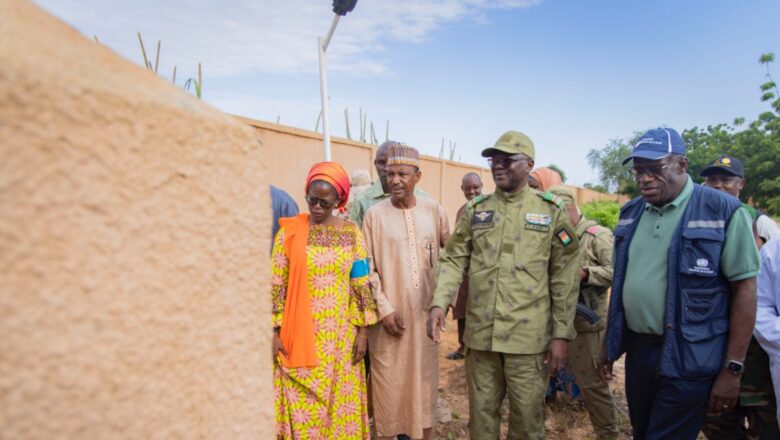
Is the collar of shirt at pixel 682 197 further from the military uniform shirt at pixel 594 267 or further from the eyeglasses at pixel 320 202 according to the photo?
the eyeglasses at pixel 320 202

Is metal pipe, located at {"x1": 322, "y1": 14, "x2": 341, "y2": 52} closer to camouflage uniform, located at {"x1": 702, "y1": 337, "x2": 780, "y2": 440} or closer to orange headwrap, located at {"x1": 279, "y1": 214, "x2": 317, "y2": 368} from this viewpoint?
orange headwrap, located at {"x1": 279, "y1": 214, "x2": 317, "y2": 368}

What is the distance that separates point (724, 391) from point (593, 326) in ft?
3.91

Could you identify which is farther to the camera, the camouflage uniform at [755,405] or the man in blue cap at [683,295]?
the camouflage uniform at [755,405]

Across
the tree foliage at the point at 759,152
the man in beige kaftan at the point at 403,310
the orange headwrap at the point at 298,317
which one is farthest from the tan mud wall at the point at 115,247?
the tree foliage at the point at 759,152

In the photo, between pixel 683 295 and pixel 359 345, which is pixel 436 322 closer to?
pixel 359 345

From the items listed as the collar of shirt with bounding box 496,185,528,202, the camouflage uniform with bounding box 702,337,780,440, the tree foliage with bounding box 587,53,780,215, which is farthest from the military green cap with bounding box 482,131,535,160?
the tree foliage with bounding box 587,53,780,215

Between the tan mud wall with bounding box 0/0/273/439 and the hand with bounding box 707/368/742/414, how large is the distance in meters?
2.33

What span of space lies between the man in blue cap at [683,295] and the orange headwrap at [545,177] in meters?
1.56

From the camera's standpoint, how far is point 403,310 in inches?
119

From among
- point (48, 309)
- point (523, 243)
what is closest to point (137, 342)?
point (48, 309)

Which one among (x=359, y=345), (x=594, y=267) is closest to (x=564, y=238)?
(x=594, y=267)

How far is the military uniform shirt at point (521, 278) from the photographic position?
2574 millimetres

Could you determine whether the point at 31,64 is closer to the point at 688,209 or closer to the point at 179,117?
the point at 179,117

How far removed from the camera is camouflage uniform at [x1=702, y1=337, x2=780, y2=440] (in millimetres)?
2549
